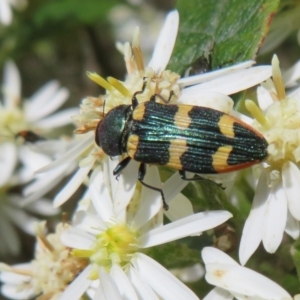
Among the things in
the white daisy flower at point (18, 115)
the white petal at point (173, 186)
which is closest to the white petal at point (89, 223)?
the white petal at point (173, 186)

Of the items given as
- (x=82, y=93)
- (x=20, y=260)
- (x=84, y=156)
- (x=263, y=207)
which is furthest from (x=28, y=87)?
(x=263, y=207)

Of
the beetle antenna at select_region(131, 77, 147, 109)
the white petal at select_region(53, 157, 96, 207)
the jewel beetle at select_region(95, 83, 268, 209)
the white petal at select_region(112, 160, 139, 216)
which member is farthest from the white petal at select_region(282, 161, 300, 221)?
the white petal at select_region(53, 157, 96, 207)

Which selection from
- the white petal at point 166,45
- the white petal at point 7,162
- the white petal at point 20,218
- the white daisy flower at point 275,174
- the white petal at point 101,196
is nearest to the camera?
the white daisy flower at point 275,174

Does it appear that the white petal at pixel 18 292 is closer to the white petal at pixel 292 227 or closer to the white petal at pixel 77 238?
the white petal at pixel 77 238

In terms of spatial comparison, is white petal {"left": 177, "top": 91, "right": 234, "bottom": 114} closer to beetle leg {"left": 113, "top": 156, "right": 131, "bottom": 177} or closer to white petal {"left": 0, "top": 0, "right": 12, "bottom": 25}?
beetle leg {"left": 113, "top": 156, "right": 131, "bottom": 177}

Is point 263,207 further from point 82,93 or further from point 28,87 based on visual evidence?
point 28,87

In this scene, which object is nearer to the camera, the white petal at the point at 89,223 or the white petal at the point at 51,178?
the white petal at the point at 89,223

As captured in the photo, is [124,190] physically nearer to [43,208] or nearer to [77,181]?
[77,181]
